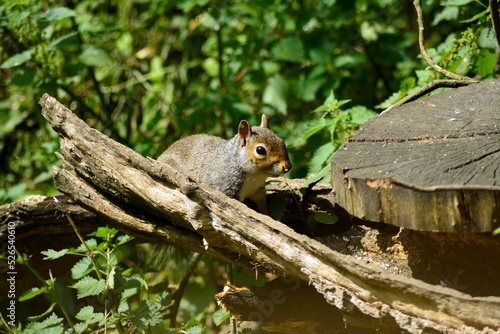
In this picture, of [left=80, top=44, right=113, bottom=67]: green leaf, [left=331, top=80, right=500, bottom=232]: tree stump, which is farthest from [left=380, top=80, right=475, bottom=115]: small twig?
[left=80, top=44, right=113, bottom=67]: green leaf

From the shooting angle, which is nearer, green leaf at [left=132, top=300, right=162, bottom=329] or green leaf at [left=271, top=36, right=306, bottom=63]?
green leaf at [left=132, top=300, right=162, bottom=329]

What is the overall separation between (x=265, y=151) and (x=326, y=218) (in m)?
0.42

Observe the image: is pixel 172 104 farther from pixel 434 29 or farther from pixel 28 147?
pixel 434 29

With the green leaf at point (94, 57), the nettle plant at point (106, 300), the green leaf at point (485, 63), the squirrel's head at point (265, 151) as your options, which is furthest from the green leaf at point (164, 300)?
the green leaf at point (94, 57)

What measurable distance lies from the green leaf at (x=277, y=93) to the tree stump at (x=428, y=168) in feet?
5.90

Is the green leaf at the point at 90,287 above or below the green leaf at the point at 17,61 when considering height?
below

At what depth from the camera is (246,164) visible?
2.47 meters

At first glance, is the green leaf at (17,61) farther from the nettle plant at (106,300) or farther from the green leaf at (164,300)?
the green leaf at (164,300)

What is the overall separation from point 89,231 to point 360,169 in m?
1.36

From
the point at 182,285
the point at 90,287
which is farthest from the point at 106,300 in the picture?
the point at 182,285

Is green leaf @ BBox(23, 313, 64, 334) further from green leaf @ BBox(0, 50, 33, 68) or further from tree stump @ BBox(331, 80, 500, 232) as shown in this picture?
A: green leaf @ BBox(0, 50, 33, 68)

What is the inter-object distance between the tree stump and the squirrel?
17.5 inches

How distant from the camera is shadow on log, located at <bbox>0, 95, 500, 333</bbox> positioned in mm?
1566

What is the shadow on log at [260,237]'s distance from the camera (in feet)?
5.14
